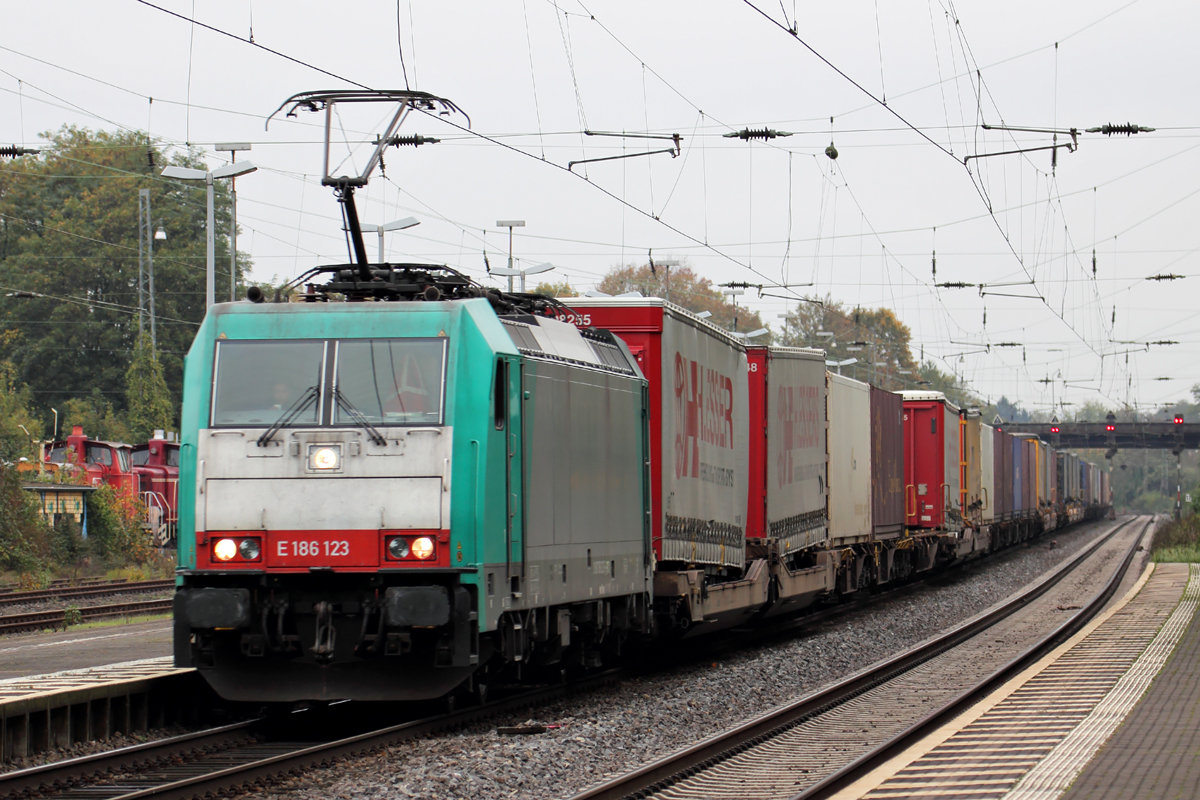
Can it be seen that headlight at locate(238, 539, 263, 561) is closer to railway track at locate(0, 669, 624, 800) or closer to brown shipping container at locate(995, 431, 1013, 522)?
railway track at locate(0, 669, 624, 800)

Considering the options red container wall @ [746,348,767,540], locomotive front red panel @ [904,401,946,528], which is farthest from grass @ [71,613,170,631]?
locomotive front red panel @ [904,401,946,528]

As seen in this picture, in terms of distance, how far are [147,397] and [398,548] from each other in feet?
146

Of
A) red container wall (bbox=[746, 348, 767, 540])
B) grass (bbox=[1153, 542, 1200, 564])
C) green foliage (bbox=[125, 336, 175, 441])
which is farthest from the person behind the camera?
green foliage (bbox=[125, 336, 175, 441])

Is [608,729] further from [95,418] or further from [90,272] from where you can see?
[90,272]

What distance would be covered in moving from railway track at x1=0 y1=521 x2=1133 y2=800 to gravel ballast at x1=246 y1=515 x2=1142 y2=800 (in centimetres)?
16

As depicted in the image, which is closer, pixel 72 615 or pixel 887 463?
pixel 72 615

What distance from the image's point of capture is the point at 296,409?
33.5 feet

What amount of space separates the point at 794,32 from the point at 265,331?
8.55 m

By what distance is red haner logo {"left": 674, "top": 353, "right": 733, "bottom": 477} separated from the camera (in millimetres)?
14672

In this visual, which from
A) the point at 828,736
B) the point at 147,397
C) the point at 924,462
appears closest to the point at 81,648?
the point at 828,736

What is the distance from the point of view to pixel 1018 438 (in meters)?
48.4

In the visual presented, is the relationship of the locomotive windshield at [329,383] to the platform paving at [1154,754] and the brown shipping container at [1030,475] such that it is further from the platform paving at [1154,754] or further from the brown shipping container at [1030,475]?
the brown shipping container at [1030,475]

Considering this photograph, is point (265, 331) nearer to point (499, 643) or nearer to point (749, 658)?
point (499, 643)

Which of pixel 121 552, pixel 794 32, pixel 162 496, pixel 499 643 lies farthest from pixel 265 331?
pixel 162 496
